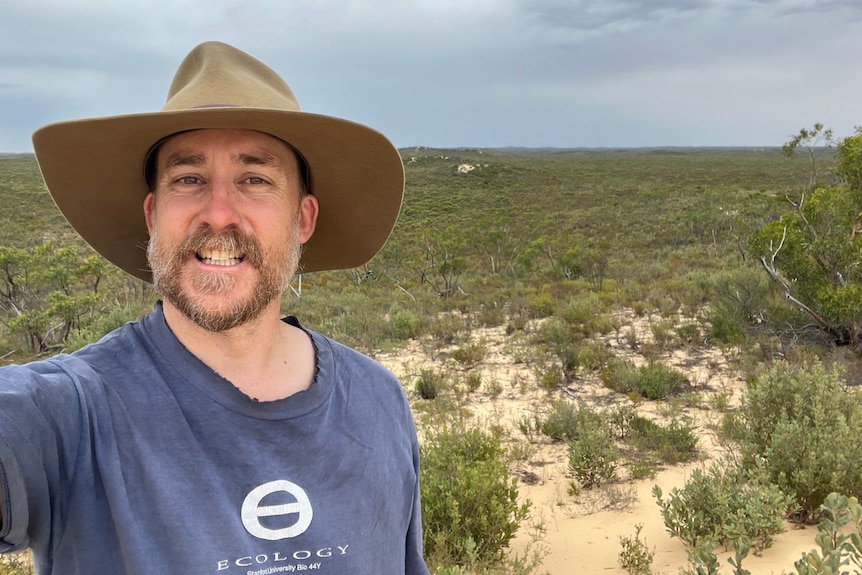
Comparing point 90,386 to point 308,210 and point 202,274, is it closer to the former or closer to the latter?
point 202,274

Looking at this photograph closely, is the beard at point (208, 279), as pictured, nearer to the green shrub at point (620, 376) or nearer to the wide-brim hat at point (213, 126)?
the wide-brim hat at point (213, 126)

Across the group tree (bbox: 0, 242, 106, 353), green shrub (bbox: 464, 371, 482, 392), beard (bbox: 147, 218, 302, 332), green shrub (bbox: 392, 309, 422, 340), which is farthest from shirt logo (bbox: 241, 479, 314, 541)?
tree (bbox: 0, 242, 106, 353)

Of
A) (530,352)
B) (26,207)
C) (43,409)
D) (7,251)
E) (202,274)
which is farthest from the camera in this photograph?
(26,207)

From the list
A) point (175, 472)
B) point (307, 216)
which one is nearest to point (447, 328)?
point (307, 216)

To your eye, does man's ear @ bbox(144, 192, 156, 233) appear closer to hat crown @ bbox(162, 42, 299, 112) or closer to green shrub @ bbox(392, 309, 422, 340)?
hat crown @ bbox(162, 42, 299, 112)

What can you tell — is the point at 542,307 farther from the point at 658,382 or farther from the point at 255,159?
the point at 255,159

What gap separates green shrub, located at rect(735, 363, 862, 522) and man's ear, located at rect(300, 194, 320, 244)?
321 cm

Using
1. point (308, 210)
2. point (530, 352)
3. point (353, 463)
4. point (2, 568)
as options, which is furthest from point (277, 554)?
point (530, 352)

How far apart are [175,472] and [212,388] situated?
0.58 ft

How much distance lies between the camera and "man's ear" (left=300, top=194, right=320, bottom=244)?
1.58 metres

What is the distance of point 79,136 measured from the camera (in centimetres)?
127

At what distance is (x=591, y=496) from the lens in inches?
170

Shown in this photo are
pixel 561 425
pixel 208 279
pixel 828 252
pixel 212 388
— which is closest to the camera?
pixel 212 388

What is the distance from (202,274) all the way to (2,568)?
2622 mm
